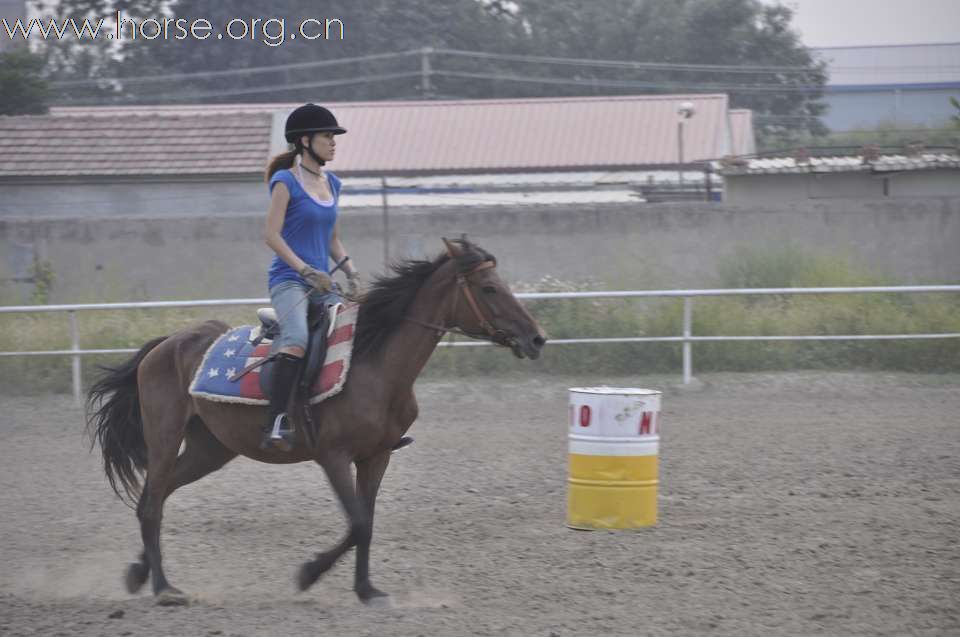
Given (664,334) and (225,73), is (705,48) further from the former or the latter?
(664,334)

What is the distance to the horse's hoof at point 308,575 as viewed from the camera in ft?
17.8

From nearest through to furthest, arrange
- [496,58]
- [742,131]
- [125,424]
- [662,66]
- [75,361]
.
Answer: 1. [125,424]
2. [75,361]
3. [742,131]
4. [662,66]
5. [496,58]

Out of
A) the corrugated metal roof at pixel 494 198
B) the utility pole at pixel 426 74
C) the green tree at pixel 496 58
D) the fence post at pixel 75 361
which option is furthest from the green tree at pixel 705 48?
the fence post at pixel 75 361

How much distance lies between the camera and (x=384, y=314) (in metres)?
5.61

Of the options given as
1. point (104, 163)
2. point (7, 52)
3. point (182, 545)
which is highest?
point (7, 52)

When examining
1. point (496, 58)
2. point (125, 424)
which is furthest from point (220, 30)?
point (125, 424)

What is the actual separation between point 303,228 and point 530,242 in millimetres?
12022

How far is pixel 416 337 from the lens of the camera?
18.2 feet

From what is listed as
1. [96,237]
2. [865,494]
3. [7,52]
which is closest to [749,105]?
[7,52]

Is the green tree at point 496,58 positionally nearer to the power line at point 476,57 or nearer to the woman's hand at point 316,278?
the power line at point 476,57

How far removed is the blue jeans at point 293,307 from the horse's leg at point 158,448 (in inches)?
32.7

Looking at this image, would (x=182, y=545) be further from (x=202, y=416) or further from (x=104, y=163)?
(x=104, y=163)

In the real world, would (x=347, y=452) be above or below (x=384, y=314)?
below

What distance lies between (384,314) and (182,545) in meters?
2.35
